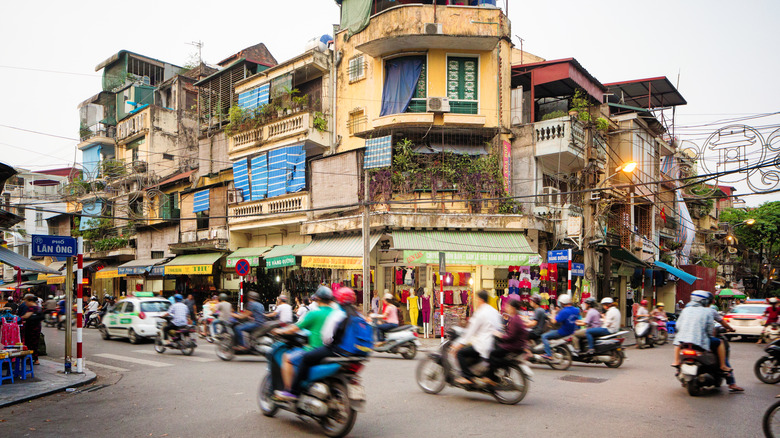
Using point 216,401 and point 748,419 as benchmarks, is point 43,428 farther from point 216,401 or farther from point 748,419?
point 748,419

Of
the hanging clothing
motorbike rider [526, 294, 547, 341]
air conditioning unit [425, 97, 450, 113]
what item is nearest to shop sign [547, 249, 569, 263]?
the hanging clothing

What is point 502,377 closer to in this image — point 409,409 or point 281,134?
point 409,409

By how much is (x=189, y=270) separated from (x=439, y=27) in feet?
53.1

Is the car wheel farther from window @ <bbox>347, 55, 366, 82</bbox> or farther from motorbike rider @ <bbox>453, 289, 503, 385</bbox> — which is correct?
motorbike rider @ <bbox>453, 289, 503, 385</bbox>

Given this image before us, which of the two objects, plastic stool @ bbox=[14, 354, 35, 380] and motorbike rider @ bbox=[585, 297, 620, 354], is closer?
plastic stool @ bbox=[14, 354, 35, 380]

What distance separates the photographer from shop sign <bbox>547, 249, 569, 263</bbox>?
1744 centimetres

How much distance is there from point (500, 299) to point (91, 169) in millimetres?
30629

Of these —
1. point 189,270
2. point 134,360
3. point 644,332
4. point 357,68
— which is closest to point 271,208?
point 189,270

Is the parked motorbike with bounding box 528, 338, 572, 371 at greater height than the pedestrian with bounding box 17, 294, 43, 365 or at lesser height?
lesser

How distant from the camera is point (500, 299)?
1917cm

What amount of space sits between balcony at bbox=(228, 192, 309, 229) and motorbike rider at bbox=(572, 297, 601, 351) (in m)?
11.9

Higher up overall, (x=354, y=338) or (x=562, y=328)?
(x=354, y=338)

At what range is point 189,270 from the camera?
2544 centimetres

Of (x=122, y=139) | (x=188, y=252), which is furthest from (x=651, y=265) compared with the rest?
(x=122, y=139)
